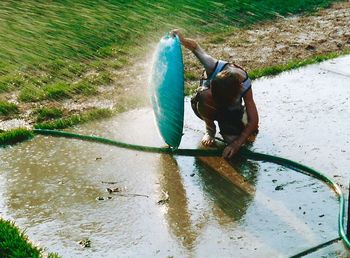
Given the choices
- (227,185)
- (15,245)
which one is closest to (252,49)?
(227,185)

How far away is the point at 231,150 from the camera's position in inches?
173

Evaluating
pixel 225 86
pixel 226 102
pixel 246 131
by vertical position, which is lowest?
pixel 246 131

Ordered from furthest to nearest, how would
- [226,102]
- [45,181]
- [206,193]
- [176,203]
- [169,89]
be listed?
[226,102], [169,89], [45,181], [206,193], [176,203]

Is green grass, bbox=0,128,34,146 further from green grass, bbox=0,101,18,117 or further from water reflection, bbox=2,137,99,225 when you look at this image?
green grass, bbox=0,101,18,117

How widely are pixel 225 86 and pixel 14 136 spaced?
5.89 ft

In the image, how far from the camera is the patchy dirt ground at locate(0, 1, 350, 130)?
5797 mm

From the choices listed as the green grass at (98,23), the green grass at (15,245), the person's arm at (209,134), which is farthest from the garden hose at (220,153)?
the green grass at (98,23)

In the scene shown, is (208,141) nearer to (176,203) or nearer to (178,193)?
(178,193)

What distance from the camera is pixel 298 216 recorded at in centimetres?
364

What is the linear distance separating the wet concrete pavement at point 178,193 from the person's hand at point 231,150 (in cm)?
7

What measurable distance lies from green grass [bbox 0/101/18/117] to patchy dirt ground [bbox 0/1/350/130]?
0.07 m

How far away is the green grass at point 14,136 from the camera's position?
189 inches

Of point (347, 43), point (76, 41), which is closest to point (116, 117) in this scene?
point (76, 41)

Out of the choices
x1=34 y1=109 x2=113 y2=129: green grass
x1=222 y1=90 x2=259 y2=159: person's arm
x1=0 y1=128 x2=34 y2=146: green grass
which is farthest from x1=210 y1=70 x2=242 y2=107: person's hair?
x1=0 y1=128 x2=34 y2=146: green grass
